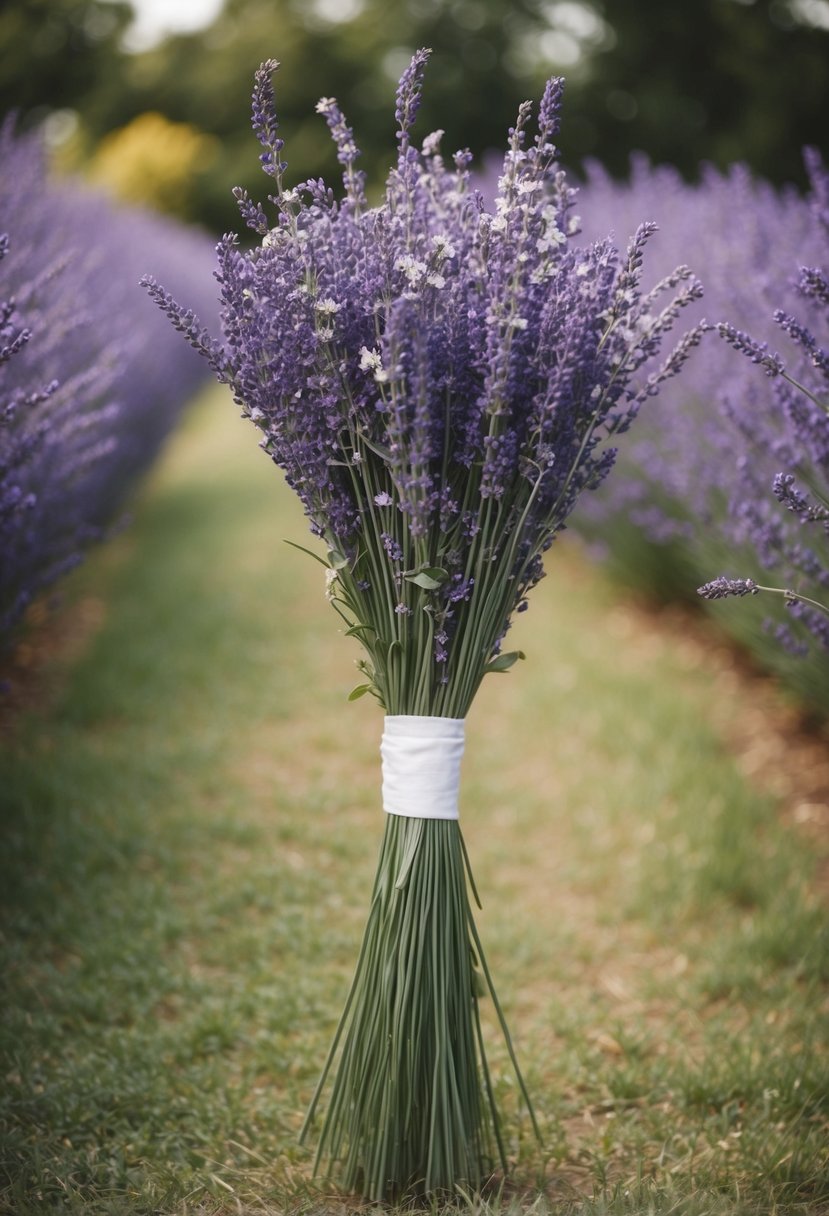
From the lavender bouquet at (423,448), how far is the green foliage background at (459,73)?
14.6 meters

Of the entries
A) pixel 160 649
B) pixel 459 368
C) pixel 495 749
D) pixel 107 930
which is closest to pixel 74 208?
pixel 160 649

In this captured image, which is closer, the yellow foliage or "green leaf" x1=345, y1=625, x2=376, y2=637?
"green leaf" x1=345, y1=625, x2=376, y2=637

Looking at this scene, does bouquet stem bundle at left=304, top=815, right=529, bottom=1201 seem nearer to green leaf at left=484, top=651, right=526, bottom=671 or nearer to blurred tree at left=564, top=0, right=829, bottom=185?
green leaf at left=484, top=651, right=526, bottom=671

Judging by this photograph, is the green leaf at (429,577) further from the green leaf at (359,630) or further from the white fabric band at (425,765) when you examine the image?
the white fabric band at (425,765)

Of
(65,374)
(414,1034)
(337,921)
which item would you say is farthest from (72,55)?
(414,1034)

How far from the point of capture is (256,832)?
3674mm

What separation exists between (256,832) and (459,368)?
2374mm

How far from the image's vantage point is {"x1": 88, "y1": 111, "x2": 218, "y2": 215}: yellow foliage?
2209 cm

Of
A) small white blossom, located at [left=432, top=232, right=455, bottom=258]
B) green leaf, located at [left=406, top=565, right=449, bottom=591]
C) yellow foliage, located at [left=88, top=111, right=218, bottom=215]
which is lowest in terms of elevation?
green leaf, located at [left=406, top=565, right=449, bottom=591]

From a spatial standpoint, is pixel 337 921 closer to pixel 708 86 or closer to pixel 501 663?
pixel 501 663

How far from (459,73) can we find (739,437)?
72.1 ft

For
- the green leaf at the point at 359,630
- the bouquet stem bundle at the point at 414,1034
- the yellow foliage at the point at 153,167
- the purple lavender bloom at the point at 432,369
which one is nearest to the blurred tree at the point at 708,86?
the yellow foliage at the point at 153,167

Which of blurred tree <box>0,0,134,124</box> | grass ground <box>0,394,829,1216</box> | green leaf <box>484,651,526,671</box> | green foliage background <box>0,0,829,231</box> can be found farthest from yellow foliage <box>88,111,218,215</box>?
green leaf <box>484,651,526,671</box>

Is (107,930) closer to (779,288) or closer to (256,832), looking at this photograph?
(256,832)
